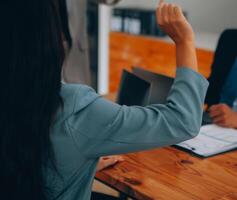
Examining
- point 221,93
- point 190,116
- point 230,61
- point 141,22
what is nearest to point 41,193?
point 190,116

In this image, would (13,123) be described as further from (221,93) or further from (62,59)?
(221,93)

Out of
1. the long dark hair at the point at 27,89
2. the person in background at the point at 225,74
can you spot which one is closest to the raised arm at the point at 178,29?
the long dark hair at the point at 27,89

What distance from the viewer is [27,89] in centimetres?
90

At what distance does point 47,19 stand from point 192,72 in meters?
0.33

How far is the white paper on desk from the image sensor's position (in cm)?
140

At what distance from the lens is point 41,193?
3.19 ft

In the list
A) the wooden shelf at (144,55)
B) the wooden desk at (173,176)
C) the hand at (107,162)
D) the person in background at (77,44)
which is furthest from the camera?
the wooden shelf at (144,55)

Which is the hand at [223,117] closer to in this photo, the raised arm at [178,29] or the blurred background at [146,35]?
the raised arm at [178,29]

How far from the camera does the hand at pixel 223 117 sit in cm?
164

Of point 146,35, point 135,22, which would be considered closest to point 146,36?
point 146,35

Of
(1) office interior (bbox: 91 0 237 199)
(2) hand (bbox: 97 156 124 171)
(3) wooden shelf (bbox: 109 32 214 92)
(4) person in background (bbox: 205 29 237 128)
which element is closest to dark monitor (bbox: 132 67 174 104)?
(2) hand (bbox: 97 156 124 171)

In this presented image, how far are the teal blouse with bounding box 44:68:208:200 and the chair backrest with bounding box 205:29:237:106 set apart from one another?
1371 mm

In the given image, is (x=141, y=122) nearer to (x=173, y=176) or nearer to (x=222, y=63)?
(x=173, y=176)

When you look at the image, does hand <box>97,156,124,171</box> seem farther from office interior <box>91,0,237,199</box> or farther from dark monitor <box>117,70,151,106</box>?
office interior <box>91,0,237,199</box>
